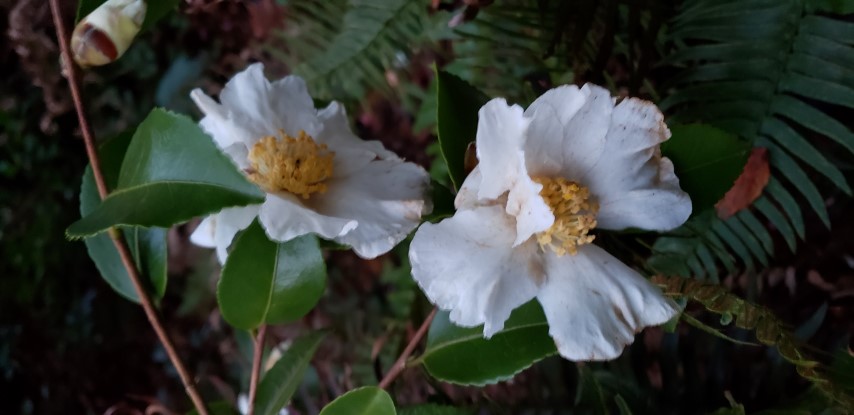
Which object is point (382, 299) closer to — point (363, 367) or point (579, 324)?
point (363, 367)

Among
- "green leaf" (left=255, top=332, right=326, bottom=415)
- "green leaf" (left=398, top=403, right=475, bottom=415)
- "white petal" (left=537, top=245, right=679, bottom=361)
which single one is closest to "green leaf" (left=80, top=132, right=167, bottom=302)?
"green leaf" (left=255, top=332, right=326, bottom=415)

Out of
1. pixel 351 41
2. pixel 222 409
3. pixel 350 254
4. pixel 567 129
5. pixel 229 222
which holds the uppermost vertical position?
pixel 567 129

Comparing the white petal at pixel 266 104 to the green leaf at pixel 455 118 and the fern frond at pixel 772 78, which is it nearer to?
the green leaf at pixel 455 118

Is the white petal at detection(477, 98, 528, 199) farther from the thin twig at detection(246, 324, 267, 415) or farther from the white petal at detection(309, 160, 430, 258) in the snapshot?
the thin twig at detection(246, 324, 267, 415)

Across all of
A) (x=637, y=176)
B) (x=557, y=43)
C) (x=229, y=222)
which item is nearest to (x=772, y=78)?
(x=557, y=43)

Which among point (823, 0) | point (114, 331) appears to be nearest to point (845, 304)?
point (823, 0)

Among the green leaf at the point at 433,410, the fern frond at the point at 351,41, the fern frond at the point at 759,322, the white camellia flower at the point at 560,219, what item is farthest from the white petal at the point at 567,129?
the fern frond at the point at 351,41

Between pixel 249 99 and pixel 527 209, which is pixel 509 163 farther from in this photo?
pixel 249 99

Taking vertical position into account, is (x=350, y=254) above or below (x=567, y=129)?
below
